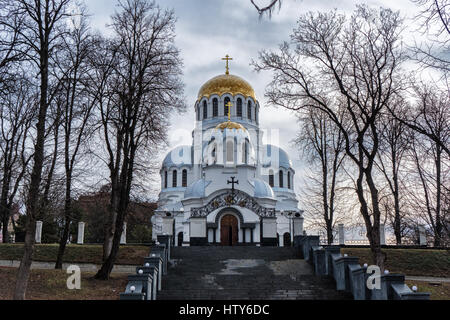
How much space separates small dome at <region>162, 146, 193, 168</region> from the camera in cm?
4016

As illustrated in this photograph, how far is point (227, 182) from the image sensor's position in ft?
85.2

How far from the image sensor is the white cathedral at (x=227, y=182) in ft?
77.3

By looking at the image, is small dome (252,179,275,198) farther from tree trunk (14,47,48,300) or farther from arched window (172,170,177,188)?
tree trunk (14,47,48,300)

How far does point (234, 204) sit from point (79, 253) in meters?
8.28

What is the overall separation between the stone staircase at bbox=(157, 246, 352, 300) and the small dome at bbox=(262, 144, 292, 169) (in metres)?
23.3

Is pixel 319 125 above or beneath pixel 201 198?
above

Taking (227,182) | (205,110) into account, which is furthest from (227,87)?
(227,182)

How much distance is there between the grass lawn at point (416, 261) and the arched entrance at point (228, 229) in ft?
23.1

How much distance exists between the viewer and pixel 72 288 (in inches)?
519

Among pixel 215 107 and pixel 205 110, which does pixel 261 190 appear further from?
pixel 205 110
